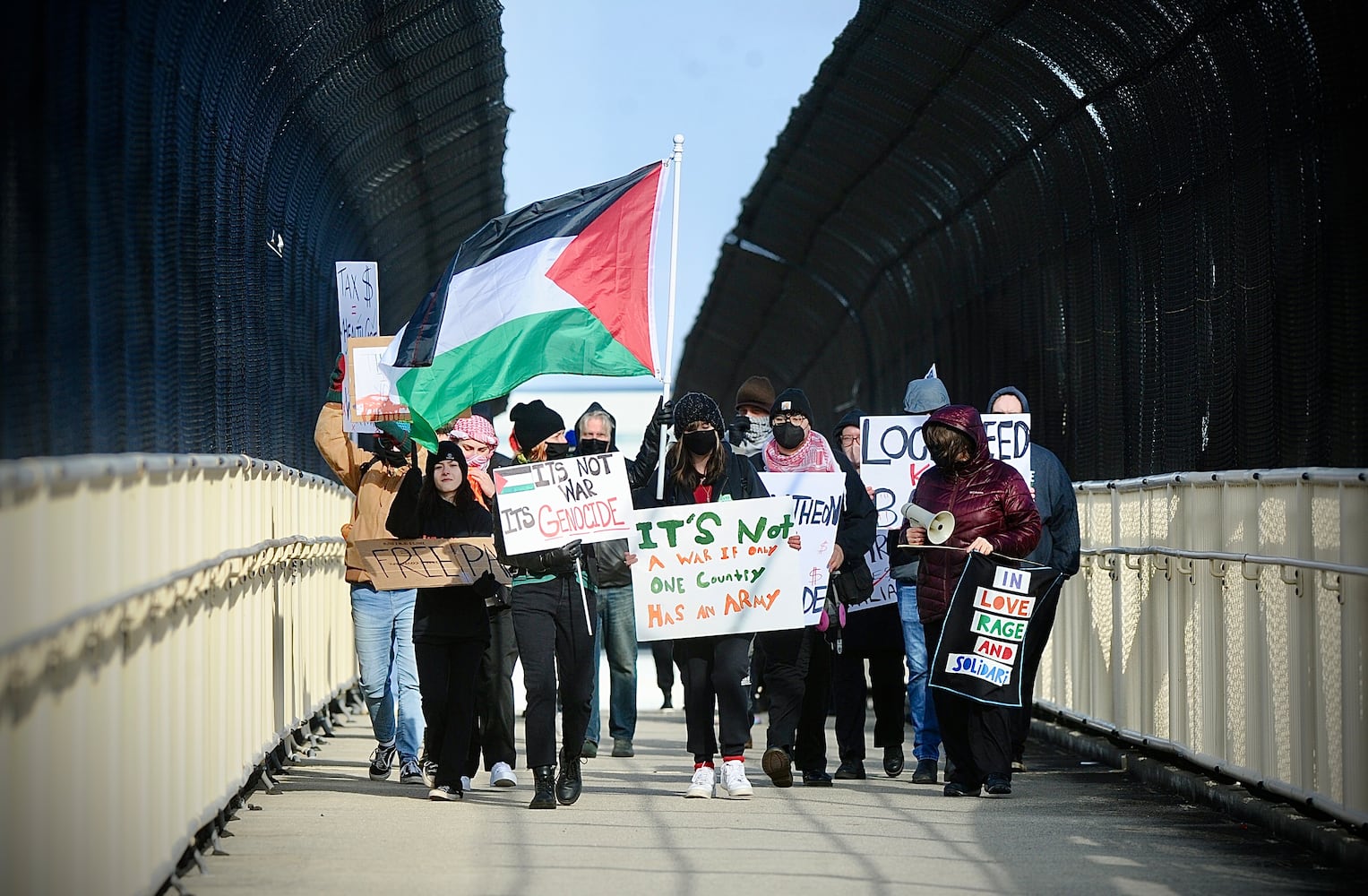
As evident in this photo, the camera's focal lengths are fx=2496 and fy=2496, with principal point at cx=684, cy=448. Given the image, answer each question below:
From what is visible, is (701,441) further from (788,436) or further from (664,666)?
(664,666)

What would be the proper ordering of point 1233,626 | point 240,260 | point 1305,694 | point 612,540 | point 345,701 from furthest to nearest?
point 345,701 → point 240,260 → point 612,540 → point 1233,626 → point 1305,694

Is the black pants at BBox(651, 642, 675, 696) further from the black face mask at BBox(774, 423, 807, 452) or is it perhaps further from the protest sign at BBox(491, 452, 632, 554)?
the protest sign at BBox(491, 452, 632, 554)

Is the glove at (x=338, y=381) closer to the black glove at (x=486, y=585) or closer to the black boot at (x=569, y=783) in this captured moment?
the black glove at (x=486, y=585)

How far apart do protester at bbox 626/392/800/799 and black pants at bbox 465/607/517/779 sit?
83cm

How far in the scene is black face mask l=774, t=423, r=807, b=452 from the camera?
41.1 feet

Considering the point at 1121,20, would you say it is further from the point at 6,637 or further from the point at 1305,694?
the point at 6,637

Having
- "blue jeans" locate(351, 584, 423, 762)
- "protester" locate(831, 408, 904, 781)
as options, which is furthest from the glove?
"protester" locate(831, 408, 904, 781)

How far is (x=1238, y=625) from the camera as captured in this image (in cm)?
1023

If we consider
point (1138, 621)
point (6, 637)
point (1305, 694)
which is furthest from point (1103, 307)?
point (6, 637)

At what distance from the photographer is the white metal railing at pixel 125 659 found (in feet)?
18.9

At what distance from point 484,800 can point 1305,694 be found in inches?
149

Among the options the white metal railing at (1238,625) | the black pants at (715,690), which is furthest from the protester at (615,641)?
the white metal railing at (1238,625)

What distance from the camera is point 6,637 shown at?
5488 millimetres

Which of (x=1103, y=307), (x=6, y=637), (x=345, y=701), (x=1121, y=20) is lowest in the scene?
(x=345, y=701)
